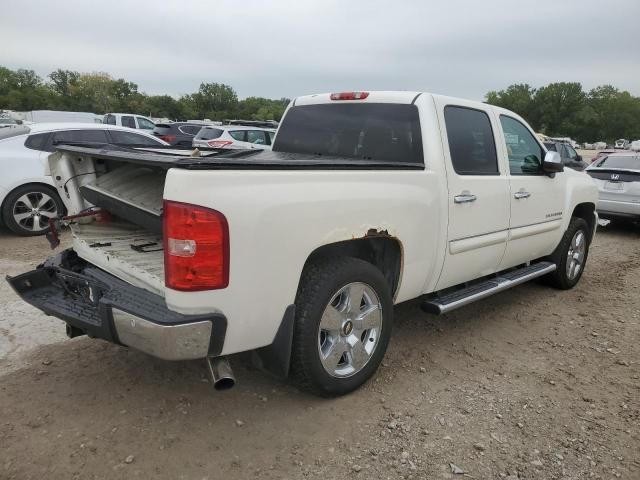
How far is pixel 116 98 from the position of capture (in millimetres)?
81562

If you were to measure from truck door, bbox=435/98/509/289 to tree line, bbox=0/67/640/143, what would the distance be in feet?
257

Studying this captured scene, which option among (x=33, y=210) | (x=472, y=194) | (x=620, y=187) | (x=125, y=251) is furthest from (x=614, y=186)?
(x=33, y=210)

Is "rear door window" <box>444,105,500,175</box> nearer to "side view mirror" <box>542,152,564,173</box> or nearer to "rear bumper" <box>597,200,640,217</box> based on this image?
"side view mirror" <box>542,152,564,173</box>

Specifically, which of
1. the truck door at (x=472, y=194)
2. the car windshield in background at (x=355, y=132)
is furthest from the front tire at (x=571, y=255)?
the car windshield in background at (x=355, y=132)

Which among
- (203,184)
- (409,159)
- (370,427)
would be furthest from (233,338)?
(409,159)

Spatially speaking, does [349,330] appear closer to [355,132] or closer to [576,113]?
[355,132]

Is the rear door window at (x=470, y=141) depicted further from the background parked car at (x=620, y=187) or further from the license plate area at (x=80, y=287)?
the background parked car at (x=620, y=187)

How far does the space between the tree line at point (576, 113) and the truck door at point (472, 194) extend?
3423 inches

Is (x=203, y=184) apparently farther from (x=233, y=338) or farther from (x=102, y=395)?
(x=102, y=395)

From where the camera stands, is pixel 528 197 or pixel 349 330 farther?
pixel 528 197

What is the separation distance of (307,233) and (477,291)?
6.22ft

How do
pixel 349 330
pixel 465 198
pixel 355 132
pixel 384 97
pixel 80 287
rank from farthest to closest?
pixel 355 132, pixel 384 97, pixel 465 198, pixel 349 330, pixel 80 287

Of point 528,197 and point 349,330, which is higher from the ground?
point 528,197

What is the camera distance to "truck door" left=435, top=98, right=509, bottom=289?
361cm
